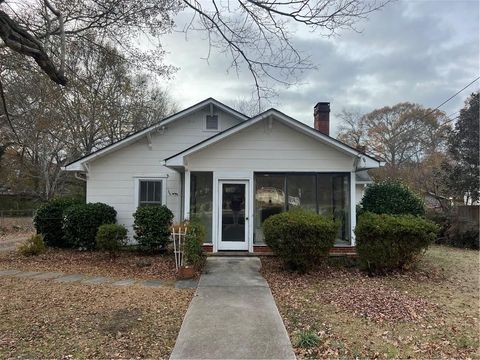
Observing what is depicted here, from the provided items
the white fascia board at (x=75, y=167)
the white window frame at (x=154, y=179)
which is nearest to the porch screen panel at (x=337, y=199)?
the white window frame at (x=154, y=179)

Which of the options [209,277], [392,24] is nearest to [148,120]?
[209,277]

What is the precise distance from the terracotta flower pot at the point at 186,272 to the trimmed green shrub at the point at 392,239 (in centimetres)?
396

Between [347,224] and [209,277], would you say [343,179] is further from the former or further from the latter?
[209,277]

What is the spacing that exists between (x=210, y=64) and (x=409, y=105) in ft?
137

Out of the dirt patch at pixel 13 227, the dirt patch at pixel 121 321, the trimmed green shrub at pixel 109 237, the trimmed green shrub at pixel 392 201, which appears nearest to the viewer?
the dirt patch at pixel 121 321

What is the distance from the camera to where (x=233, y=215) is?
36.7 ft

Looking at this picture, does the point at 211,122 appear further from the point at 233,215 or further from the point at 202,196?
the point at 233,215

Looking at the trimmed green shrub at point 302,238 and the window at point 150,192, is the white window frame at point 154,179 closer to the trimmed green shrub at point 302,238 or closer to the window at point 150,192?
the window at point 150,192

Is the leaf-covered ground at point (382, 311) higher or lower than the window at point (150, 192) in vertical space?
lower

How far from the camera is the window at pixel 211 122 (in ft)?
43.9

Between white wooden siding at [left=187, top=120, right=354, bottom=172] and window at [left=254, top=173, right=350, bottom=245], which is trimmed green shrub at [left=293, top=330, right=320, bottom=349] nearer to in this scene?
window at [left=254, top=173, right=350, bottom=245]

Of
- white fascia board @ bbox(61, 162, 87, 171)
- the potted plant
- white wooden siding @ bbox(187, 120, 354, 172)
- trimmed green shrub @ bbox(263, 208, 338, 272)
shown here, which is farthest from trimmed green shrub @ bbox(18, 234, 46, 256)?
trimmed green shrub @ bbox(263, 208, 338, 272)

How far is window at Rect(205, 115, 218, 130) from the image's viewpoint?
A: 13.4m

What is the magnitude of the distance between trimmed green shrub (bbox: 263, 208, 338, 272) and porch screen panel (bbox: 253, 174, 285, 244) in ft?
7.90
